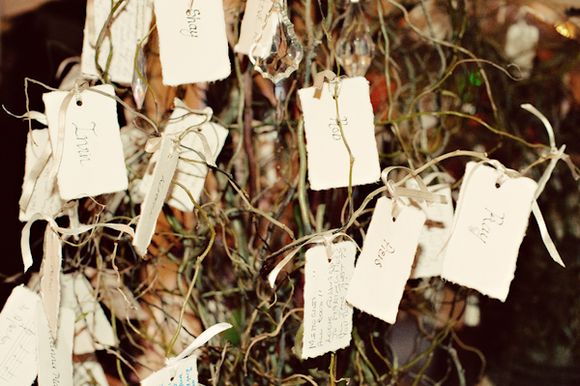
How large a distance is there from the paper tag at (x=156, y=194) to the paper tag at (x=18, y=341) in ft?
0.60

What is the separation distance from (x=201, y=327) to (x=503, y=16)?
586 millimetres

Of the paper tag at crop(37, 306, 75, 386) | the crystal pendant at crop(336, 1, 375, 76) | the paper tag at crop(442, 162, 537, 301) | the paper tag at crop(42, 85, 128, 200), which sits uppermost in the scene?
the crystal pendant at crop(336, 1, 375, 76)

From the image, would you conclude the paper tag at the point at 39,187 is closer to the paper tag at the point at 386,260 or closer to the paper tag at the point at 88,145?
the paper tag at the point at 88,145

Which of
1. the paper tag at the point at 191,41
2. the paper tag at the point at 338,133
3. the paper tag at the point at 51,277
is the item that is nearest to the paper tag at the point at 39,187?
the paper tag at the point at 51,277

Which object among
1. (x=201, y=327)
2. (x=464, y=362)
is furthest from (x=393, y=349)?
(x=201, y=327)

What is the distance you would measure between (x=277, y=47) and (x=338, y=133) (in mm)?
108

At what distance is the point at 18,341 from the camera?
0.82 m

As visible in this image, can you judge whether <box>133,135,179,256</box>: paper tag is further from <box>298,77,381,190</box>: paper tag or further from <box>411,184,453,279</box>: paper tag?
<box>411,184,453,279</box>: paper tag

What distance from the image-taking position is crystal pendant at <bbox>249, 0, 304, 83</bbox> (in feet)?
2.42

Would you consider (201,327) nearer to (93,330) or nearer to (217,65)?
(93,330)

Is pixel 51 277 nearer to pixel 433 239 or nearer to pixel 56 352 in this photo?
pixel 56 352

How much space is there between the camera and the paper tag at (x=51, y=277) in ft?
2.52

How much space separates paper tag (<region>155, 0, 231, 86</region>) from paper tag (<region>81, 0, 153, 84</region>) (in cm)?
10

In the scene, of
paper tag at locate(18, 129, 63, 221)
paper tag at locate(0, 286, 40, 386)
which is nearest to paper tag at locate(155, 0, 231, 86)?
paper tag at locate(18, 129, 63, 221)
